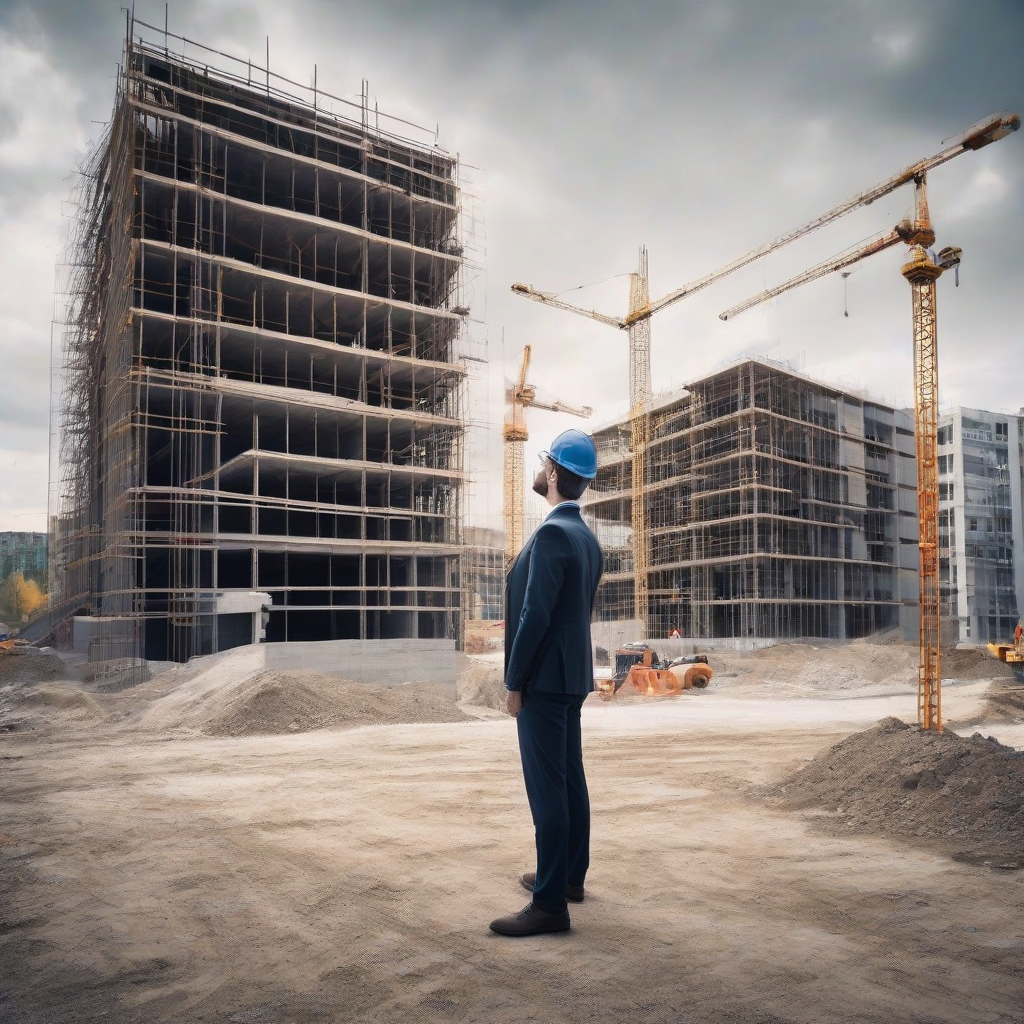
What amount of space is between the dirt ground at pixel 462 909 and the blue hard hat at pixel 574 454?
6.30 ft

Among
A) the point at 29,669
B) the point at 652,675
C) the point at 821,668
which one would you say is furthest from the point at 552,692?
the point at 821,668

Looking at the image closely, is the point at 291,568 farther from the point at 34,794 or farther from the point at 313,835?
the point at 313,835

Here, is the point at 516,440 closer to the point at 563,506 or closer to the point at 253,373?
the point at 253,373

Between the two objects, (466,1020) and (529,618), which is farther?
(529,618)

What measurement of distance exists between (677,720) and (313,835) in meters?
11.4

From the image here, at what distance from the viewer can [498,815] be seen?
5.82 m

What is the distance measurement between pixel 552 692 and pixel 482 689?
63.4 feet

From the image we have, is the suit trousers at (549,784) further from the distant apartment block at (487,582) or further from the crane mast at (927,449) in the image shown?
the distant apartment block at (487,582)

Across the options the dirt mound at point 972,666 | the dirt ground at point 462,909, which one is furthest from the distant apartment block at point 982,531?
the dirt ground at point 462,909

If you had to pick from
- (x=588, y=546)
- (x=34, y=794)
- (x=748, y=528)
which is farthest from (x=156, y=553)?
(x=748, y=528)

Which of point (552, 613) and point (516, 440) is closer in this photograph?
point (552, 613)

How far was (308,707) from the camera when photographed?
44.8 ft

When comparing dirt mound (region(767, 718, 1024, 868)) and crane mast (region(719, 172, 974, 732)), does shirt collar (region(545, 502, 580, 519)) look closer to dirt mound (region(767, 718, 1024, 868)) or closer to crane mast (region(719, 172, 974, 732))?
dirt mound (region(767, 718, 1024, 868))

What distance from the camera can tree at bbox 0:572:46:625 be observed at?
6269cm
